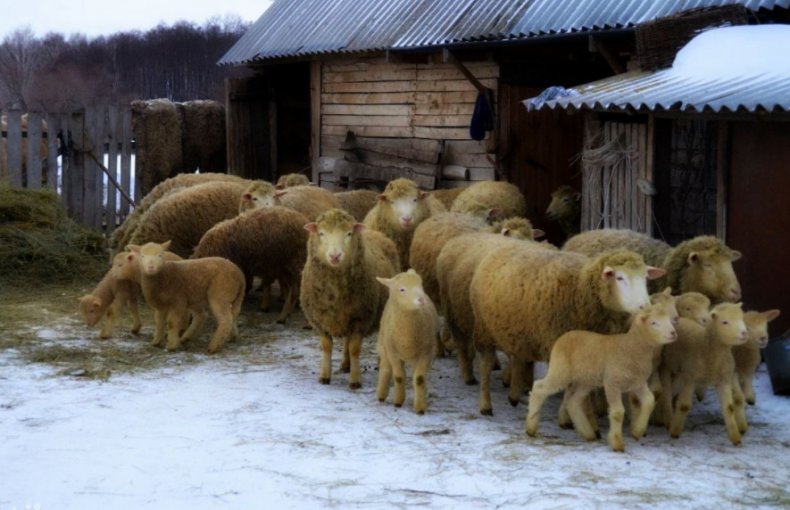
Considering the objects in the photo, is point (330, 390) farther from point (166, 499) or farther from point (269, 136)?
point (269, 136)

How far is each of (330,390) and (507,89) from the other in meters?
6.51

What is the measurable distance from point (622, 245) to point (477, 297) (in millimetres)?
1553

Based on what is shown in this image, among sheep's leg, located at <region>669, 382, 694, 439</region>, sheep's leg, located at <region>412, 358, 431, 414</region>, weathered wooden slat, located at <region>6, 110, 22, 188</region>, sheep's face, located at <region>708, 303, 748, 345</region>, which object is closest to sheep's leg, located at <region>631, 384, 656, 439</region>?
sheep's leg, located at <region>669, 382, 694, 439</region>

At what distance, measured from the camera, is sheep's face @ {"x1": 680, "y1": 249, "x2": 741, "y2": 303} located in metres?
7.81

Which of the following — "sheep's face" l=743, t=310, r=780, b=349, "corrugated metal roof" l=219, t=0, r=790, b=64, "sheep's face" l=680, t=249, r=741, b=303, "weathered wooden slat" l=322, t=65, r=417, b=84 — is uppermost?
"corrugated metal roof" l=219, t=0, r=790, b=64

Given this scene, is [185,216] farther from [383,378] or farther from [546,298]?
[546,298]

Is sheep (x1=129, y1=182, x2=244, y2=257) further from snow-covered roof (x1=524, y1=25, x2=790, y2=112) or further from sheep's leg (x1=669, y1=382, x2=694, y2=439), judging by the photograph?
sheep's leg (x1=669, y1=382, x2=694, y2=439)

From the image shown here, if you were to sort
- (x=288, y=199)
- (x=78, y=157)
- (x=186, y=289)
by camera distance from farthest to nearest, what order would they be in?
(x=78, y=157), (x=288, y=199), (x=186, y=289)

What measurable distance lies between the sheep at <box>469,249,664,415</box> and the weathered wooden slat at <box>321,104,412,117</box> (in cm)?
758

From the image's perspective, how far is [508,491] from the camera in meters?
5.78

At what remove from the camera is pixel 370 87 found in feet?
→ 51.5

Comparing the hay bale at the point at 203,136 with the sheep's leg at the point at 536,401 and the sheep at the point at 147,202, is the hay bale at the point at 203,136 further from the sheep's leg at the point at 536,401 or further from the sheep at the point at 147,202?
the sheep's leg at the point at 536,401

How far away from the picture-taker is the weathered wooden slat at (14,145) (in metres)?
15.3

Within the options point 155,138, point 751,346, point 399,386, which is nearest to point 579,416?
point 751,346
